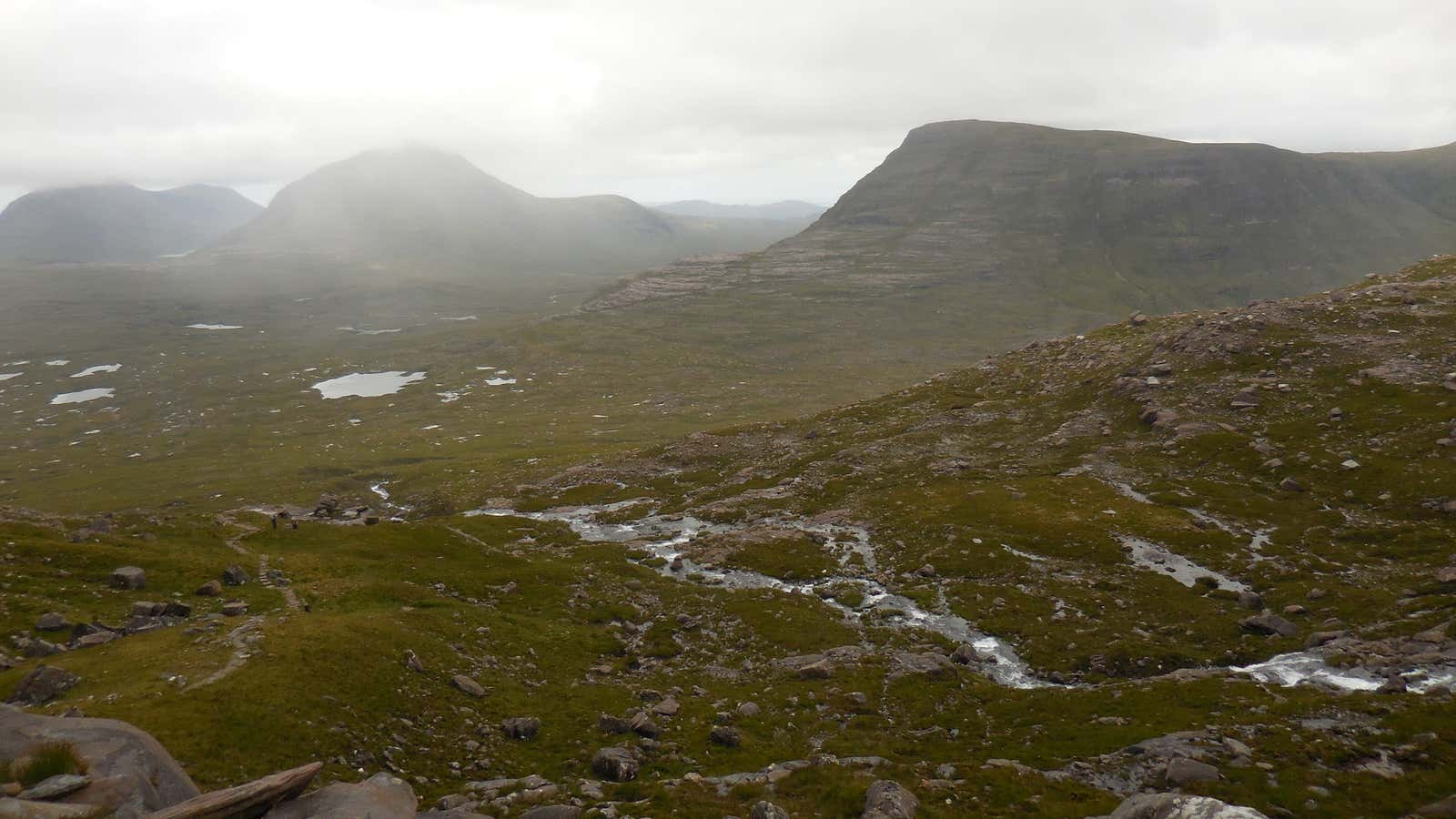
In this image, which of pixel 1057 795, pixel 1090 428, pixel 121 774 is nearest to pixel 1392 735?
pixel 1057 795

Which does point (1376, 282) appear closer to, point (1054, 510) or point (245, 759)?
point (1054, 510)

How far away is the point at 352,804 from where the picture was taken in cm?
2088

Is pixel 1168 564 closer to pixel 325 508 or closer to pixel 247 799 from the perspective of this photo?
pixel 247 799

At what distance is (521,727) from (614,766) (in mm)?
6499

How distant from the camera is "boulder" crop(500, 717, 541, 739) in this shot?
109ft

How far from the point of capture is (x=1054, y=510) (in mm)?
63906

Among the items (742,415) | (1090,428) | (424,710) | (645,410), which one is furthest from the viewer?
(645,410)

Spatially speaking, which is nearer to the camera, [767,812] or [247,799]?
[247,799]

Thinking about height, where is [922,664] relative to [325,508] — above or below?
above

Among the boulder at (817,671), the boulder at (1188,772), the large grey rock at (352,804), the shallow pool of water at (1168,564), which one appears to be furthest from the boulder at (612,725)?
the shallow pool of water at (1168,564)

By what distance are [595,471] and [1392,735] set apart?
8800cm

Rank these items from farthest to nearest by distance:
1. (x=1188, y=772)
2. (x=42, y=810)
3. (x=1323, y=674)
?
(x=1323, y=674), (x=1188, y=772), (x=42, y=810)

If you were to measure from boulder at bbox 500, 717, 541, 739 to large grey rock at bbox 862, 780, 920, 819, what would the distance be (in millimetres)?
16591

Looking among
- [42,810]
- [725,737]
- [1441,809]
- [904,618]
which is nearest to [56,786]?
[42,810]
